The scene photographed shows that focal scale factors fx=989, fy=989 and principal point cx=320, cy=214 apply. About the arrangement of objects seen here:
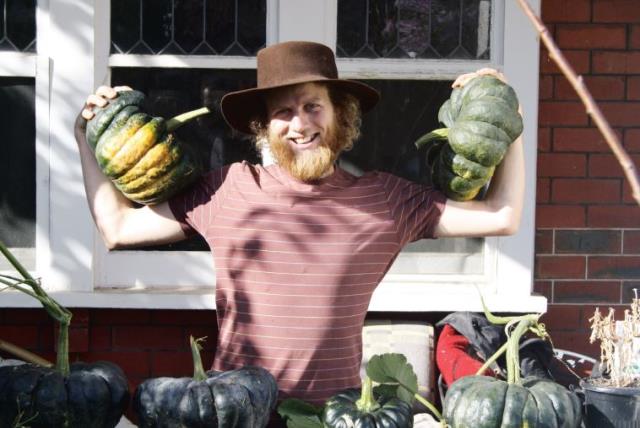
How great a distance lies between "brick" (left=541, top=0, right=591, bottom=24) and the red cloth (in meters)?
A: 1.46

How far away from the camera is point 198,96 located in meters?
4.32

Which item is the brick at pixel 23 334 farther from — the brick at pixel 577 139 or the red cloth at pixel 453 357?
the brick at pixel 577 139

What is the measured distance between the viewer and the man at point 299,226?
278 cm

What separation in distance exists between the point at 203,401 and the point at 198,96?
2434 millimetres

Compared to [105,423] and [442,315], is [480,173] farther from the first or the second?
→ [442,315]

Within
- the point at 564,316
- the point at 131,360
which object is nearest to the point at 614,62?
the point at 564,316

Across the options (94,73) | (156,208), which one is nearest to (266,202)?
(156,208)

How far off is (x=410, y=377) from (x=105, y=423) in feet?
2.27

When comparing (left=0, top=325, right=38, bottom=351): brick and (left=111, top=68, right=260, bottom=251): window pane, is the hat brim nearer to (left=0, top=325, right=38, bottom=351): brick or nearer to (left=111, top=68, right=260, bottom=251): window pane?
(left=111, top=68, right=260, bottom=251): window pane

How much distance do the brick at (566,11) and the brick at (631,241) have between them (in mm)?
982

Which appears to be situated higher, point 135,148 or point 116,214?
point 135,148

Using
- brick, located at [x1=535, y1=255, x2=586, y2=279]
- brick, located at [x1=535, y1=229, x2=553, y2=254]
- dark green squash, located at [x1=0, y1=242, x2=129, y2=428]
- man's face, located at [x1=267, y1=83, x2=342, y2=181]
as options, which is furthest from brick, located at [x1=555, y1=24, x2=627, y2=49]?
dark green squash, located at [x1=0, y1=242, x2=129, y2=428]

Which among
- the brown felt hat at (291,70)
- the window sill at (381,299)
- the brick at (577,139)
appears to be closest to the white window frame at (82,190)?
the window sill at (381,299)

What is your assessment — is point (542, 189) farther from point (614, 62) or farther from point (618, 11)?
point (618, 11)
